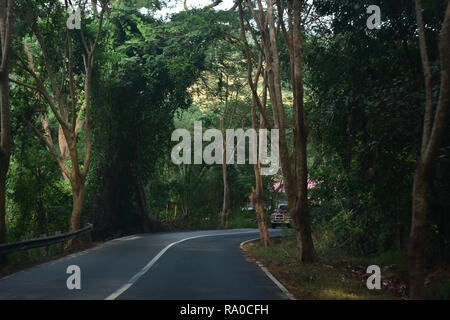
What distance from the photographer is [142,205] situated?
38906mm

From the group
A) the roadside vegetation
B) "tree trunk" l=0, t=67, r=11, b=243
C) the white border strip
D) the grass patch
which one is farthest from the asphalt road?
"tree trunk" l=0, t=67, r=11, b=243

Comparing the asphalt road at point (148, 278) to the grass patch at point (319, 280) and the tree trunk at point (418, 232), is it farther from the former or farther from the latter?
the tree trunk at point (418, 232)

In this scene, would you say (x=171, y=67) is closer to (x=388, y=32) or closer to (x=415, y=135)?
(x=388, y=32)

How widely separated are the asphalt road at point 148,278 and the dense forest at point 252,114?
2.79 meters

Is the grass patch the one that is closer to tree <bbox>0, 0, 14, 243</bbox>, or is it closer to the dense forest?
the dense forest

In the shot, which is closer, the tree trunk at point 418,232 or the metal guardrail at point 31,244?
the tree trunk at point 418,232

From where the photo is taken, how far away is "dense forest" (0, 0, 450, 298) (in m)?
16.2

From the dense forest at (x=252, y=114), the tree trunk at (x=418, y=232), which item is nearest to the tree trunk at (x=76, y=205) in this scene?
the dense forest at (x=252, y=114)

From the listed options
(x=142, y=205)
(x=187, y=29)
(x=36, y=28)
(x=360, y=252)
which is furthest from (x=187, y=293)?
(x=142, y=205)

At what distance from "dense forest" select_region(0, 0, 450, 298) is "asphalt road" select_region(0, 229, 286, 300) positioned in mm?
2793

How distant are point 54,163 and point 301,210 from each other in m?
16.8

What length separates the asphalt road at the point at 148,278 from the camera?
40.2 feet

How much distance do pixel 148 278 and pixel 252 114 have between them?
16360mm

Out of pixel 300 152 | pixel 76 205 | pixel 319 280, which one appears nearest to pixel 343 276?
pixel 319 280
